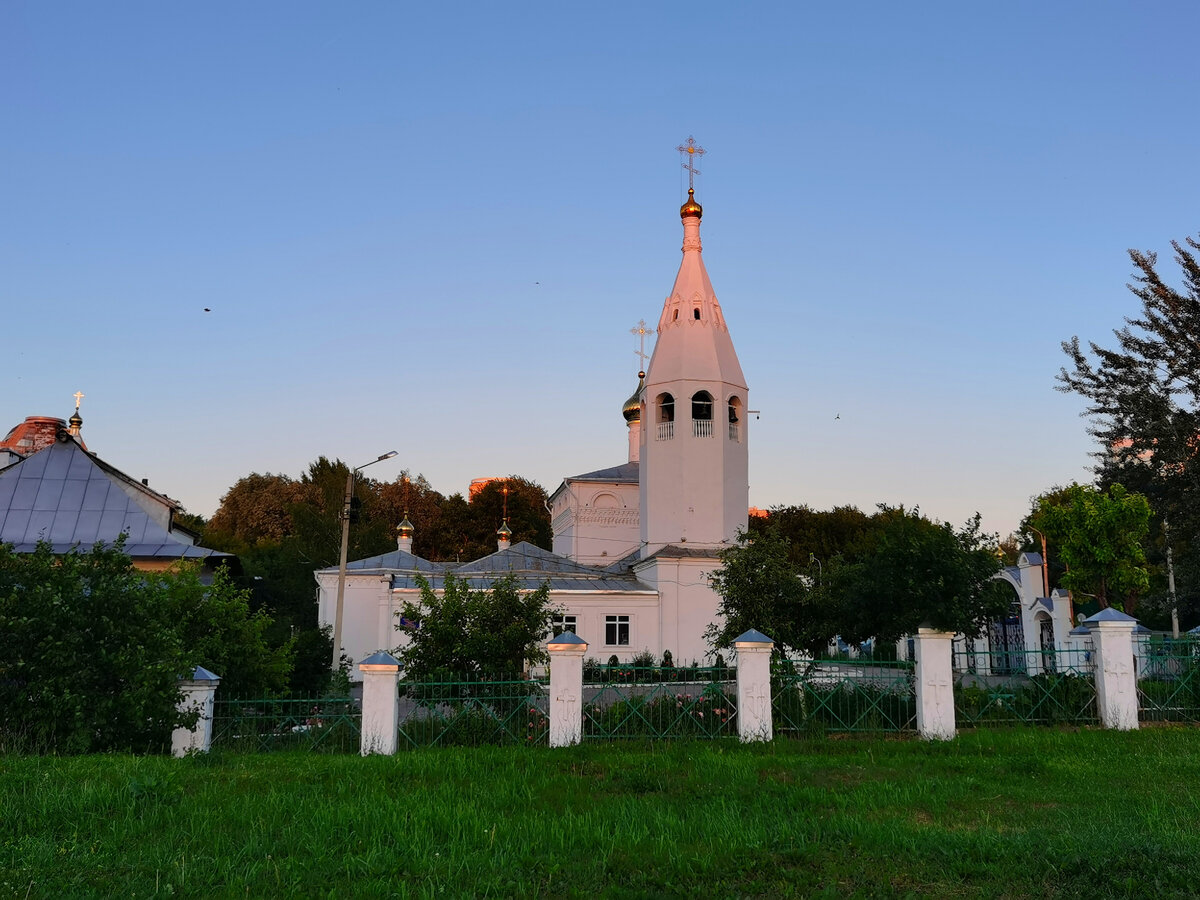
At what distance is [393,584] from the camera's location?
28.0 m

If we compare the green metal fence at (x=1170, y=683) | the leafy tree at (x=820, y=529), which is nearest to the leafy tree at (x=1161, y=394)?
the green metal fence at (x=1170, y=683)

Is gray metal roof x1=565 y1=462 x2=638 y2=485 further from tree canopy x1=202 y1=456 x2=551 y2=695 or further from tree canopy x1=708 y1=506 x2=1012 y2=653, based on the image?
tree canopy x1=708 y1=506 x2=1012 y2=653

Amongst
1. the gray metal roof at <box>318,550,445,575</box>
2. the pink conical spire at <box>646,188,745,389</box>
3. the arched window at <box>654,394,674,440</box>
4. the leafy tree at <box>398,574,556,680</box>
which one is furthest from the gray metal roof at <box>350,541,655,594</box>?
the leafy tree at <box>398,574,556,680</box>

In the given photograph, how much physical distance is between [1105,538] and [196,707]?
82.2 feet

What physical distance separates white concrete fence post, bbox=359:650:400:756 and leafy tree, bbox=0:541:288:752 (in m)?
1.99

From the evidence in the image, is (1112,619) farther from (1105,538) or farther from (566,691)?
(1105,538)

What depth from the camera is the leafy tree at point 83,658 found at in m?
9.77

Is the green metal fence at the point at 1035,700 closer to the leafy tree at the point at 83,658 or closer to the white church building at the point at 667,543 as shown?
the leafy tree at the point at 83,658

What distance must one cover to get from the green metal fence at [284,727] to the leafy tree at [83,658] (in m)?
0.91

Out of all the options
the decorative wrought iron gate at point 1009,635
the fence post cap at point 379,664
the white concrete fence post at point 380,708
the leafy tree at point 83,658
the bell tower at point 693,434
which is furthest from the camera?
the bell tower at point 693,434

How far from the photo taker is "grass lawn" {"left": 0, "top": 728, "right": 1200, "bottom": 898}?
18.4ft

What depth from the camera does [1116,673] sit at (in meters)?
13.0

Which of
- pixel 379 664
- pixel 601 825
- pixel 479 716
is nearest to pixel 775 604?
pixel 479 716

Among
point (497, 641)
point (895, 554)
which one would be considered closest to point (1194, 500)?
point (895, 554)
